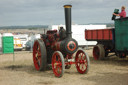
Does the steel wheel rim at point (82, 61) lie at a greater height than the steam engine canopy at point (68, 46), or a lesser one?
lesser

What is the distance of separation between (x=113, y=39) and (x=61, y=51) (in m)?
3.70

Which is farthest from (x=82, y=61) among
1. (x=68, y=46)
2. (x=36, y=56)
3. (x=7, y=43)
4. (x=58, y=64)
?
(x=7, y=43)

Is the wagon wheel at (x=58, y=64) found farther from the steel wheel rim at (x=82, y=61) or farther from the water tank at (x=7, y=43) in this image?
the water tank at (x=7, y=43)

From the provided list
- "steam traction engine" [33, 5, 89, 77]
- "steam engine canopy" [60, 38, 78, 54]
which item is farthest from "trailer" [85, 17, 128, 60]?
"steam engine canopy" [60, 38, 78, 54]

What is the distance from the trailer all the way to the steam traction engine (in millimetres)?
2438

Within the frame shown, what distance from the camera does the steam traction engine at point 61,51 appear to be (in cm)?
691

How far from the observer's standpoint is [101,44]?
11.1m

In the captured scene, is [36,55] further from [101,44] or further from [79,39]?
[79,39]

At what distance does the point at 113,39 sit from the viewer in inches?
392

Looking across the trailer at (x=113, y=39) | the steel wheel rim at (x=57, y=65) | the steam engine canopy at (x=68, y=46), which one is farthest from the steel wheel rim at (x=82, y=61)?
the trailer at (x=113, y=39)

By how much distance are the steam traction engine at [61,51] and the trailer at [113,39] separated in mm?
2438

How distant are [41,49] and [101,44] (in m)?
4.39

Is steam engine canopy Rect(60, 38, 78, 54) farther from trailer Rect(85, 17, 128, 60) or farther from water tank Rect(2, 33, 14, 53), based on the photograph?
water tank Rect(2, 33, 14, 53)

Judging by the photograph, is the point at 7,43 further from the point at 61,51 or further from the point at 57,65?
the point at 57,65
